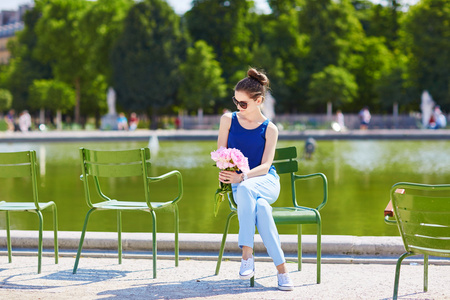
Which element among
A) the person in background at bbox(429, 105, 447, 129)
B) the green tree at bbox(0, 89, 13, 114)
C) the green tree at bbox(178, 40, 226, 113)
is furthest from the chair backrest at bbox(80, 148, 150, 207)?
the green tree at bbox(0, 89, 13, 114)

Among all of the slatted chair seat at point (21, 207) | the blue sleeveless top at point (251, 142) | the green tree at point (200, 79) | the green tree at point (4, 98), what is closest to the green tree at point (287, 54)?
the green tree at point (200, 79)

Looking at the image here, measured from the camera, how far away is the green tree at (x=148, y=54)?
161ft

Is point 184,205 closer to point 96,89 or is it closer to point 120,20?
point 120,20

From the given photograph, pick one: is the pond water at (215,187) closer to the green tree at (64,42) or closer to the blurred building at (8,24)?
the green tree at (64,42)

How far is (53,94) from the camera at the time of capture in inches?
2020

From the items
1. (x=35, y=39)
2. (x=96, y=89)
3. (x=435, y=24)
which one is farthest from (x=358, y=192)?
(x=35, y=39)

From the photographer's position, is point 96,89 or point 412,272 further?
point 96,89

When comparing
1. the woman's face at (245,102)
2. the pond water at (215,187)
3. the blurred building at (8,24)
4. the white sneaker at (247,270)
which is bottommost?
the pond water at (215,187)

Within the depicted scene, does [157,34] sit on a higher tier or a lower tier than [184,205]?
higher

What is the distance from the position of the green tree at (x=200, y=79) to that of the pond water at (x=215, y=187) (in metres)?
26.2

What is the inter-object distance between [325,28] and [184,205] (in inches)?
1594

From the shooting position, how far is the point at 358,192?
11.5m

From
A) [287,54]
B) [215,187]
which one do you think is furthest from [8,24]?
[215,187]

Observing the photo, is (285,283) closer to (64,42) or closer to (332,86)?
(332,86)
